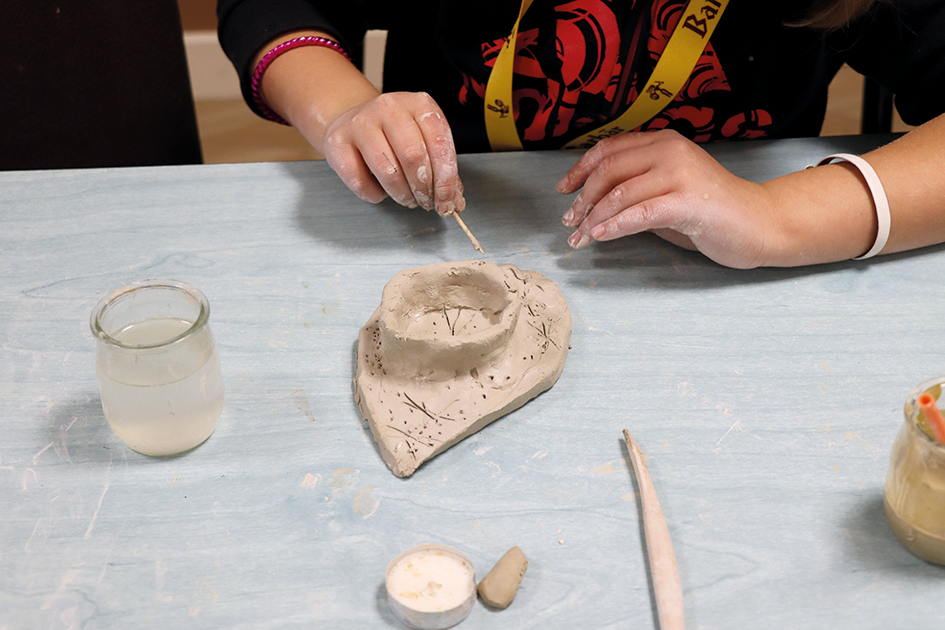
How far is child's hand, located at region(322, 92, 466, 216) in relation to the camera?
857mm

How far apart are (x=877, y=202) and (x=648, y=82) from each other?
0.35 m

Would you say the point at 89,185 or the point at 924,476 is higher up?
the point at 924,476

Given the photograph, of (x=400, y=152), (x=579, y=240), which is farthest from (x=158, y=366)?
(x=579, y=240)

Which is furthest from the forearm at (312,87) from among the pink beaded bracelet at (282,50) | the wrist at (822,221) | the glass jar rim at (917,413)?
the glass jar rim at (917,413)

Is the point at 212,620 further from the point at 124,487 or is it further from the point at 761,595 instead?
the point at 761,595

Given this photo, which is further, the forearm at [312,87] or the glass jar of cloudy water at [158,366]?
the forearm at [312,87]

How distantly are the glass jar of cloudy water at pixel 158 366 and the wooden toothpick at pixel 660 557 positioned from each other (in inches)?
15.8

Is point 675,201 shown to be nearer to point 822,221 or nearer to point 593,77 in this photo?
point 822,221

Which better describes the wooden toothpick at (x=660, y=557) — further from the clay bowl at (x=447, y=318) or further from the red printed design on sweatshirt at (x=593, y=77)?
the red printed design on sweatshirt at (x=593, y=77)

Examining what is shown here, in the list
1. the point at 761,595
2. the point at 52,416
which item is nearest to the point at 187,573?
the point at 52,416

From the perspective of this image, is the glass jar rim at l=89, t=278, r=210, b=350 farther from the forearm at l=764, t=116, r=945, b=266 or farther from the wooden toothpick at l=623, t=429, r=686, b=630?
the forearm at l=764, t=116, r=945, b=266

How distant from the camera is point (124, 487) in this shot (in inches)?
25.8

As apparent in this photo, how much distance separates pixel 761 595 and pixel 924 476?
154mm

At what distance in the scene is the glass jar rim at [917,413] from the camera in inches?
21.1
